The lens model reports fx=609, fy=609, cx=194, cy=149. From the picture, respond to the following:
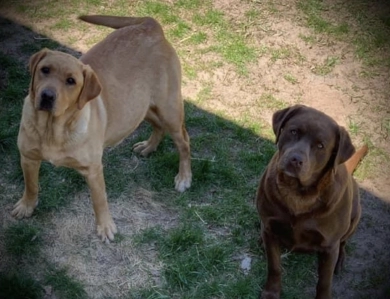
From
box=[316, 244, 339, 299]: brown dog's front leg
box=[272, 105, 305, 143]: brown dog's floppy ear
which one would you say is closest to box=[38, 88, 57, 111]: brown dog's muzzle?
box=[272, 105, 305, 143]: brown dog's floppy ear

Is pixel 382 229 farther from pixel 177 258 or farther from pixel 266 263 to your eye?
pixel 177 258

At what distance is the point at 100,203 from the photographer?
4680 mm

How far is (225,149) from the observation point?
5852 mm

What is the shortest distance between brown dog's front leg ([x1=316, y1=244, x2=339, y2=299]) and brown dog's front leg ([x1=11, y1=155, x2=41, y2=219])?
219cm

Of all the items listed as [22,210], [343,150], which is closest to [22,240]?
[22,210]

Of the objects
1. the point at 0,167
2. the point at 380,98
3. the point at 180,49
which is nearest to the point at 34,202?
the point at 0,167

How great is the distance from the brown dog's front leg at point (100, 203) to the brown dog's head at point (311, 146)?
4.59 ft

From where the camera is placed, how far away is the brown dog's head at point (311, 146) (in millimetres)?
3791

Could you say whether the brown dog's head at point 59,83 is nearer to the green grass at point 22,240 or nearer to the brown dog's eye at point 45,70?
the brown dog's eye at point 45,70

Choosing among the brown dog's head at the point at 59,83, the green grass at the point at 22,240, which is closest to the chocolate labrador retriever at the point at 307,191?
the brown dog's head at the point at 59,83

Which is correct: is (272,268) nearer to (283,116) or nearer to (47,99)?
(283,116)

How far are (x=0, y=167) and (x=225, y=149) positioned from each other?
207 cm

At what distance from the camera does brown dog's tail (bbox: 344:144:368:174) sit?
5.01 meters

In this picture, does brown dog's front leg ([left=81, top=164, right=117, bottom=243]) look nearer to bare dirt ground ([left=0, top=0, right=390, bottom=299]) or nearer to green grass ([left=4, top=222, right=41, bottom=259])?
bare dirt ground ([left=0, top=0, right=390, bottom=299])
